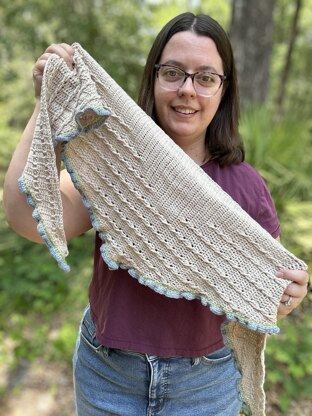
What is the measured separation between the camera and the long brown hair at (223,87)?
1.27 m

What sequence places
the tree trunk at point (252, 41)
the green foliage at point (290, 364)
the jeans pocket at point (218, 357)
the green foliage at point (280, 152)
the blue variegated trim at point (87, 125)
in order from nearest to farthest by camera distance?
the blue variegated trim at point (87, 125) < the jeans pocket at point (218, 357) < the green foliage at point (290, 364) < the green foliage at point (280, 152) < the tree trunk at point (252, 41)

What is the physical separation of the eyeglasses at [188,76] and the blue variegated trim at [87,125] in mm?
280

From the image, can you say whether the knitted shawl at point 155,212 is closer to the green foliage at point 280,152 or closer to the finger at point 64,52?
the finger at point 64,52

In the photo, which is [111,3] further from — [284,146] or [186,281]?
[186,281]

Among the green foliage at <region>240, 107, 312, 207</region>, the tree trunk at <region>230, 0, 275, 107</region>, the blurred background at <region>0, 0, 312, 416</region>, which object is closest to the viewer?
the blurred background at <region>0, 0, 312, 416</region>

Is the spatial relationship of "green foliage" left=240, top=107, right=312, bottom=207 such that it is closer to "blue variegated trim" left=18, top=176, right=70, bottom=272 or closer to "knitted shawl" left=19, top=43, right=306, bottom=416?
"knitted shawl" left=19, top=43, right=306, bottom=416

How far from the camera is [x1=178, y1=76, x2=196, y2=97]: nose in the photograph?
4.00 ft

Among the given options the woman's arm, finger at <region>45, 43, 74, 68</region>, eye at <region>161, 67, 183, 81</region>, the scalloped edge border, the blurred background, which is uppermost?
finger at <region>45, 43, 74, 68</region>

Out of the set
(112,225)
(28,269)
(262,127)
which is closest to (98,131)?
(112,225)

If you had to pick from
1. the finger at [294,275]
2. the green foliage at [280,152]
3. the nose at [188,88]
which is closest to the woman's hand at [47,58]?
the nose at [188,88]

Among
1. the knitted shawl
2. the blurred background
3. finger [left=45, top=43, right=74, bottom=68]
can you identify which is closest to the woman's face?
the knitted shawl

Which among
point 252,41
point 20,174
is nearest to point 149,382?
point 20,174

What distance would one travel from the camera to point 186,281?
3.95ft

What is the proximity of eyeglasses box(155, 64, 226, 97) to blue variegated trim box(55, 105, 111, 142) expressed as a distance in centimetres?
28
